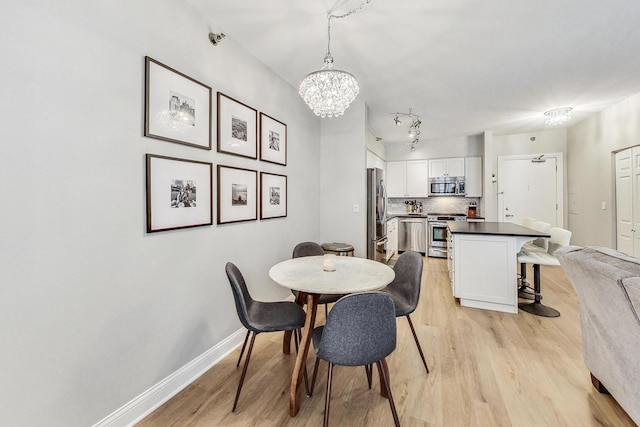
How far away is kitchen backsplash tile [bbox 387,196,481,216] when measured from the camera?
6.31 m

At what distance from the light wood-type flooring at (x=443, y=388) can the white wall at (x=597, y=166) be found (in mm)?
2816

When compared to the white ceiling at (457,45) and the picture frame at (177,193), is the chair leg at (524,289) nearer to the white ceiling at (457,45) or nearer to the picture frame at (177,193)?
the white ceiling at (457,45)

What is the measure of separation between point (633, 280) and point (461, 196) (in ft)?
17.8

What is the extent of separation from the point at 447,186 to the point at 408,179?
2.90ft

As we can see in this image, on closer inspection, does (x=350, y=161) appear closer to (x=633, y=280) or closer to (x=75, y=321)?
(x=633, y=280)

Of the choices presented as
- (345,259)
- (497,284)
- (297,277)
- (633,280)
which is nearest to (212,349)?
(297,277)

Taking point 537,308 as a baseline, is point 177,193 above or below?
above

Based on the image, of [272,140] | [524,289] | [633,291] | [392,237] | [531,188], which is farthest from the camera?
[392,237]

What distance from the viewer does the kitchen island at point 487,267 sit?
9.88 feet

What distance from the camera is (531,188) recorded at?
5.56 m

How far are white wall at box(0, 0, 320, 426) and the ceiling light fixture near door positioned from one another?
0.84 metres

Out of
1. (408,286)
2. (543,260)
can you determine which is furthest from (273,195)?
(543,260)

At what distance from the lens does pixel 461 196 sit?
6.21m

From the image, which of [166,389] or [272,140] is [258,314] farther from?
[272,140]
